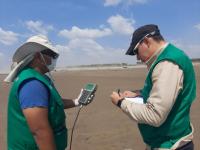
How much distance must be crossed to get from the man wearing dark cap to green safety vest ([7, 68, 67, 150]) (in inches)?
24.6

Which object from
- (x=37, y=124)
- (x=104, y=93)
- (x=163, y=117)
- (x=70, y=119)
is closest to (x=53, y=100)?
(x=37, y=124)

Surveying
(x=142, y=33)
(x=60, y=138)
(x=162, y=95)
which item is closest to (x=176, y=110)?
(x=162, y=95)

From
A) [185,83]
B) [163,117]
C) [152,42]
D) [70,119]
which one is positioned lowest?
[70,119]

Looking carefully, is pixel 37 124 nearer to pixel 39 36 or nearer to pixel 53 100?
pixel 53 100

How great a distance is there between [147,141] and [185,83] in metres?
0.66

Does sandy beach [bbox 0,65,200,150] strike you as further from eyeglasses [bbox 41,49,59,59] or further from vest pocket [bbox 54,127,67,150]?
eyeglasses [bbox 41,49,59,59]

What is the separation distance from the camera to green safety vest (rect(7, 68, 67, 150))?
3904mm

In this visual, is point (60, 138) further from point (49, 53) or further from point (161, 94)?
point (161, 94)

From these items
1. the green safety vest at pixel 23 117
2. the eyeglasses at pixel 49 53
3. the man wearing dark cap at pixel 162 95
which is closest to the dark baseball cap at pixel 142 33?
the man wearing dark cap at pixel 162 95

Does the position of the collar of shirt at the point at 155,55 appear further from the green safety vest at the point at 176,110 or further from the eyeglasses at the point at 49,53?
the eyeglasses at the point at 49,53

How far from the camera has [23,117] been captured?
3.91 metres

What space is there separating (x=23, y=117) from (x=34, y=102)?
232mm

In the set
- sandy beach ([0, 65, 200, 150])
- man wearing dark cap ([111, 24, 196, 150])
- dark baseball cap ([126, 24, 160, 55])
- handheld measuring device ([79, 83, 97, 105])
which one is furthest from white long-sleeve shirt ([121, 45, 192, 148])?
sandy beach ([0, 65, 200, 150])

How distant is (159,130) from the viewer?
4008mm
